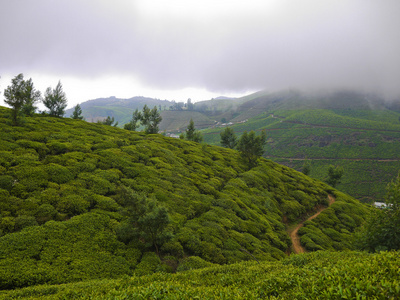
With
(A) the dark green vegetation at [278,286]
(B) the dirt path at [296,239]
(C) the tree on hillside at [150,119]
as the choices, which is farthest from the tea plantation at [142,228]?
(C) the tree on hillside at [150,119]

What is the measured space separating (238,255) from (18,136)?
32.9m

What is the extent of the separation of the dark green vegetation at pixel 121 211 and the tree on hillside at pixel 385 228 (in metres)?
9.91

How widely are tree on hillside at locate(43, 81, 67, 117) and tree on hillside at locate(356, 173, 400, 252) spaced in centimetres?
5806

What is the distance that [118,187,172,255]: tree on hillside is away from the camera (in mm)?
16422

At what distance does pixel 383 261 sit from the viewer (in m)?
7.55

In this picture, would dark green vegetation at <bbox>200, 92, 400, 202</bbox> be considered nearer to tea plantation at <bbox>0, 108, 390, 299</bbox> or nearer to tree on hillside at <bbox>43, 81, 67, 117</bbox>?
tea plantation at <bbox>0, 108, 390, 299</bbox>

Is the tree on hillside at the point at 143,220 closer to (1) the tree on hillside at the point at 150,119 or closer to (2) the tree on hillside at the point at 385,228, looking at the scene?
(2) the tree on hillside at the point at 385,228

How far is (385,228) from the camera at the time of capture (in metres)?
17.9

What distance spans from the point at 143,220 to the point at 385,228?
74.3 ft

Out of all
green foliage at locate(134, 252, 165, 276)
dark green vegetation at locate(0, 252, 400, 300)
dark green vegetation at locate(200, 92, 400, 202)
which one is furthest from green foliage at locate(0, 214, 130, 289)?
dark green vegetation at locate(200, 92, 400, 202)

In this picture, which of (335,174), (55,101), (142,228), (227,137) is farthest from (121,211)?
(335,174)

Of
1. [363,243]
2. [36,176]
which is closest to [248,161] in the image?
[363,243]

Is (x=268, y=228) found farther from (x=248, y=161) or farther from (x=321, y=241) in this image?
(x=248, y=161)

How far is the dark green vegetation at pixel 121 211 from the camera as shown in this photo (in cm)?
1448
